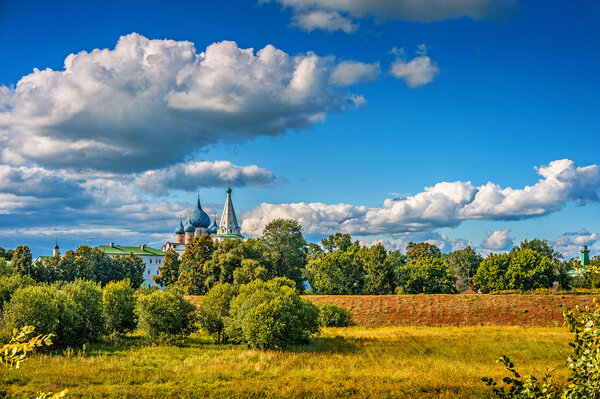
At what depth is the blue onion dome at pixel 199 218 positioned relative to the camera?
512ft

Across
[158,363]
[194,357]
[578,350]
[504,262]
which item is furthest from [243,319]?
[504,262]

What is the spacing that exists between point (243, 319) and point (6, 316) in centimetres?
1646

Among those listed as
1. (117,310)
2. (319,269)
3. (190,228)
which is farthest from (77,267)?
(190,228)

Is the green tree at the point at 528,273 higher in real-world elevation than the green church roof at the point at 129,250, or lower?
lower

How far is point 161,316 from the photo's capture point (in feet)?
119

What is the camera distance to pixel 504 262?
7462 cm

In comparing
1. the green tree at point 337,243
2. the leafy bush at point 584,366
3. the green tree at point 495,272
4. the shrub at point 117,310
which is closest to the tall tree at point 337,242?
the green tree at point 337,243

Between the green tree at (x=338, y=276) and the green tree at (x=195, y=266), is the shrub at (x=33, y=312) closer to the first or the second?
the green tree at (x=195, y=266)

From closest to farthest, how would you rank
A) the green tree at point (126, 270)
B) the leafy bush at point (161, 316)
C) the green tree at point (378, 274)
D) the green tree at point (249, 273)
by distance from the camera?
the leafy bush at point (161, 316) → the green tree at point (249, 273) → the green tree at point (378, 274) → the green tree at point (126, 270)

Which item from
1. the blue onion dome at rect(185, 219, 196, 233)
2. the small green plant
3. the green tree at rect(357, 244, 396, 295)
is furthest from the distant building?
the small green plant

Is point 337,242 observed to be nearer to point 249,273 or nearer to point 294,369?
point 249,273

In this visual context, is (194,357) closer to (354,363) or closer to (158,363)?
(158,363)

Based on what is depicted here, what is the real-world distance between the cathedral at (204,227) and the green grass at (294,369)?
112342mm

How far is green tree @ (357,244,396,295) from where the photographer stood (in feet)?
250
